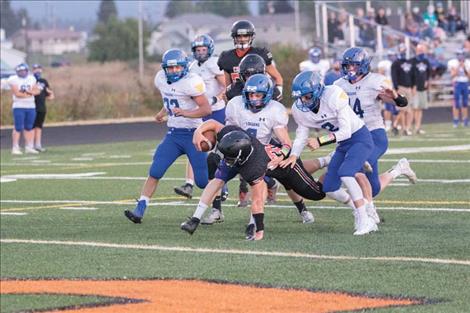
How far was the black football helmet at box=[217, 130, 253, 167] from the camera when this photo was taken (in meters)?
11.1

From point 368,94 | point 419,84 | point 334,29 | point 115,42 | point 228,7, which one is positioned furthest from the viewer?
point 115,42

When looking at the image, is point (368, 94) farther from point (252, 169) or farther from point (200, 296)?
point (200, 296)

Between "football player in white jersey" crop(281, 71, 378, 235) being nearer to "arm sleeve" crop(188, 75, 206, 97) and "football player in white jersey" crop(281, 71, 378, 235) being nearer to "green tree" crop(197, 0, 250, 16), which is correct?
"arm sleeve" crop(188, 75, 206, 97)

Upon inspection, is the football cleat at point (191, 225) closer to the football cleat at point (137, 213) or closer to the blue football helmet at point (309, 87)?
the football cleat at point (137, 213)

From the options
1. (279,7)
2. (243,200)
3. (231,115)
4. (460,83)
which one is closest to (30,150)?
(460,83)

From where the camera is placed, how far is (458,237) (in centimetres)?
1102

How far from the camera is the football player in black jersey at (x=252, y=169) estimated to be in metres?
11.1

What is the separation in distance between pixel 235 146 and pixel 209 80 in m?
3.65

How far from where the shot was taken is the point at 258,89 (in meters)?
11.5

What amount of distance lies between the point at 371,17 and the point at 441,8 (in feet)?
9.59

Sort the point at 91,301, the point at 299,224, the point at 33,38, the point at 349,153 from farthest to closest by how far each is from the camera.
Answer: the point at 33,38 → the point at 299,224 → the point at 349,153 → the point at 91,301

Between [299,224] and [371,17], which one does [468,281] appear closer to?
[299,224]

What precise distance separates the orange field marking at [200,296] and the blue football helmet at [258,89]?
2595 millimetres

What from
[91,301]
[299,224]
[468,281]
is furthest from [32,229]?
[468,281]
